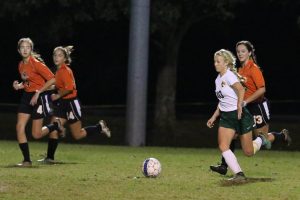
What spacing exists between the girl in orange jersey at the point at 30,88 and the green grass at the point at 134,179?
0.70 metres

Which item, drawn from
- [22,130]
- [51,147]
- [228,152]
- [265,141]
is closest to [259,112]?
[265,141]

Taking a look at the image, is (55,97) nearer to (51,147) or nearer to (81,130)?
(51,147)

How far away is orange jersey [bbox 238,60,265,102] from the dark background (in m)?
21.6

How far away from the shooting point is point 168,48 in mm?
29422

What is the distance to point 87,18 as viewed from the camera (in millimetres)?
25516

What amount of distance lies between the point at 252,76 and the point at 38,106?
11.8 ft

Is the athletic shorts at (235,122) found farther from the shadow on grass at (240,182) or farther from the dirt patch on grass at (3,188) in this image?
the dirt patch on grass at (3,188)

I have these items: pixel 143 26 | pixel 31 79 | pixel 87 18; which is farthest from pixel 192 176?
pixel 87 18

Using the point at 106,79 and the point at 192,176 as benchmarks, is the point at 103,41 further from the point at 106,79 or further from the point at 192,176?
the point at 192,176

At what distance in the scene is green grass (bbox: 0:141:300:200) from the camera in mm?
11102

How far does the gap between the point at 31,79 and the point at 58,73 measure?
102 cm

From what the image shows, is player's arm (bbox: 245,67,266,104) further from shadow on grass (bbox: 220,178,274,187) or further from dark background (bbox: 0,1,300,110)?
dark background (bbox: 0,1,300,110)

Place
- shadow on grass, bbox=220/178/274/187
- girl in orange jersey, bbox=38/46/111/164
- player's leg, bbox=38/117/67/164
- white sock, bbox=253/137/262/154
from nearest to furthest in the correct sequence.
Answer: shadow on grass, bbox=220/178/274/187 → white sock, bbox=253/137/262/154 → girl in orange jersey, bbox=38/46/111/164 → player's leg, bbox=38/117/67/164

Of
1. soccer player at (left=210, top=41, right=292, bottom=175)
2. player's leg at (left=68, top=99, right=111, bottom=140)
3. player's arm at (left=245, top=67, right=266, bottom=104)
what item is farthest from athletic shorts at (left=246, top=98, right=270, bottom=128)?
player's leg at (left=68, top=99, right=111, bottom=140)
